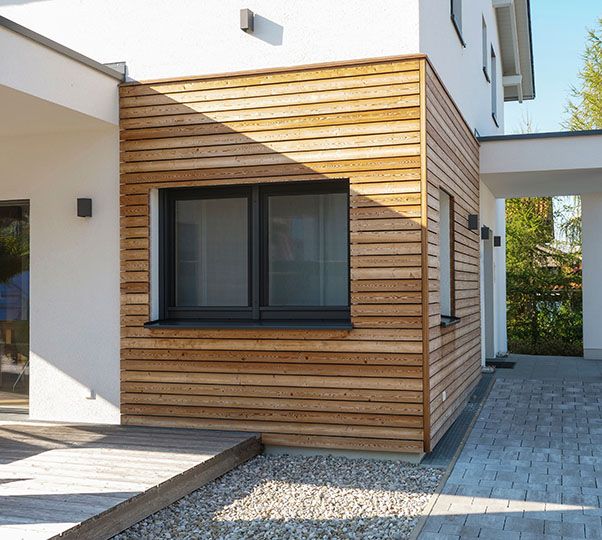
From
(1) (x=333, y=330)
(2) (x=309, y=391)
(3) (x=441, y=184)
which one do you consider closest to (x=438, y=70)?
(3) (x=441, y=184)

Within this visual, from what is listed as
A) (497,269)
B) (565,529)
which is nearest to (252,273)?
(565,529)

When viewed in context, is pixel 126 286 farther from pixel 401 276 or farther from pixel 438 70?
pixel 438 70

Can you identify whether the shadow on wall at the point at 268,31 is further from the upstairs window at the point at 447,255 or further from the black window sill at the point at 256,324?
the upstairs window at the point at 447,255

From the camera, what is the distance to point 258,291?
656cm

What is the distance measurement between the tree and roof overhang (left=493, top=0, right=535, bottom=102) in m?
4.26

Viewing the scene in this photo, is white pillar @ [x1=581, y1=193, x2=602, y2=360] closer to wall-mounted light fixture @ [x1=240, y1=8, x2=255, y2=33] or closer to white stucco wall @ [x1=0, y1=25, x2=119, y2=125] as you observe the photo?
wall-mounted light fixture @ [x1=240, y1=8, x2=255, y2=33]

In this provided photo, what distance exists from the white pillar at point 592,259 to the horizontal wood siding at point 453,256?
3497 mm

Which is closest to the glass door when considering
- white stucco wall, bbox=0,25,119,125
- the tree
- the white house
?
the white house

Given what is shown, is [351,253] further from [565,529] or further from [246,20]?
[565,529]

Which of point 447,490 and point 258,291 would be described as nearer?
point 447,490

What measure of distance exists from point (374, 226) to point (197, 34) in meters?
2.29

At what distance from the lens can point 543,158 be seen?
9742mm

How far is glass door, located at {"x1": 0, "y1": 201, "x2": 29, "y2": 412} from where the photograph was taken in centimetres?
715

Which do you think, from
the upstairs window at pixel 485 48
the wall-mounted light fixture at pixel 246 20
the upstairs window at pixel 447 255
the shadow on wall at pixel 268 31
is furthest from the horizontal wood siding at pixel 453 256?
the upstairs window at pixel 485 48
